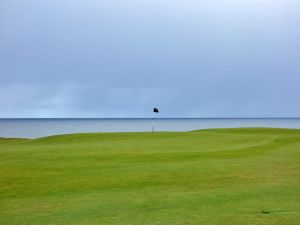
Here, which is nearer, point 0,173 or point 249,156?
point 0,173

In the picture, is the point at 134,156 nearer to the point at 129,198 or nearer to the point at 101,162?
the point at 101,162

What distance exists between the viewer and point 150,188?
18.2 meters

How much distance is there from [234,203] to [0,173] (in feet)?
43.1

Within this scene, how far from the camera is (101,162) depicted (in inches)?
1057

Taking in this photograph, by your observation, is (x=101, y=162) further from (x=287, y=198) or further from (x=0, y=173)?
(x=287, y=198)

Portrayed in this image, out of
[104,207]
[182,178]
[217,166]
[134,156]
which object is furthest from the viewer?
[134,156]

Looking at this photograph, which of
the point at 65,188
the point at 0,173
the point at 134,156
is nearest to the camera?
the point at 65,188

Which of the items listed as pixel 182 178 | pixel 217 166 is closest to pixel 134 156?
pixel 217 166

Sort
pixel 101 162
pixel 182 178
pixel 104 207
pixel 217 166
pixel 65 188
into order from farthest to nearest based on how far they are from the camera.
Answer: pixel 101 162
pixel 217 166
pixel 182 178
pixel 65 188
pixel 104 207

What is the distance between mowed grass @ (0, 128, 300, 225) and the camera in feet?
43.5

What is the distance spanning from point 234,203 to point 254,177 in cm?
637

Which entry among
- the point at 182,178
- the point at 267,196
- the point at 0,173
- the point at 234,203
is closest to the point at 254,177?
the point at 182,178

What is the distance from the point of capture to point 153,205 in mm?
14867

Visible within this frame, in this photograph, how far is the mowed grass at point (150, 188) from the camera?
13.2 m
